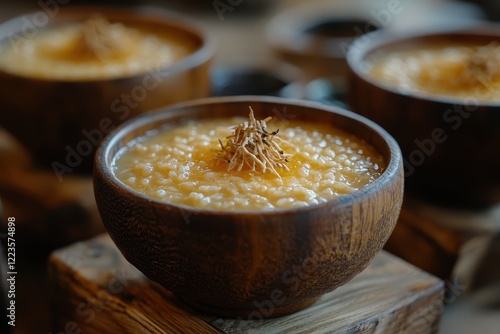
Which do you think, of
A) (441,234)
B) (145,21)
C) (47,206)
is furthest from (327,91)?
(47,206)

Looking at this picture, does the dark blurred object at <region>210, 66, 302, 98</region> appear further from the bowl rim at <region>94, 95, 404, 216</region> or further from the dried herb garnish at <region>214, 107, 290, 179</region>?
the dried herb garnish at <region>214, 107, 290, 179</region>

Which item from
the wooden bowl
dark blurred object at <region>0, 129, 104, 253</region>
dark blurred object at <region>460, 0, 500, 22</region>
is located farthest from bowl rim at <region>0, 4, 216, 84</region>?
dark blurred object at <region>460, 0, 500, 22</region>

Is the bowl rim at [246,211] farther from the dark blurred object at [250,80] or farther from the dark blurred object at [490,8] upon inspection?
the dark blurred object at [490,8]

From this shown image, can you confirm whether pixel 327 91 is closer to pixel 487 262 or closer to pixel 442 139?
pixel 442 139

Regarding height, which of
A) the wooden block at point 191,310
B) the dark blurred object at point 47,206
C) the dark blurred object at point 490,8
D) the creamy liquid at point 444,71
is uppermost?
the creamy liquid at point 444,71

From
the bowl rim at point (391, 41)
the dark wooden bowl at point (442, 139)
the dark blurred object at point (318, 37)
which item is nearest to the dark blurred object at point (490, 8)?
the dark blurred object at point (318, 37)

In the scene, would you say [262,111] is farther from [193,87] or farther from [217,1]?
[217,1]

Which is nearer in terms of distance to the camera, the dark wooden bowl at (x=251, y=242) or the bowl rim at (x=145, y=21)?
the dark wooden bowl at (x=251, y=242)
